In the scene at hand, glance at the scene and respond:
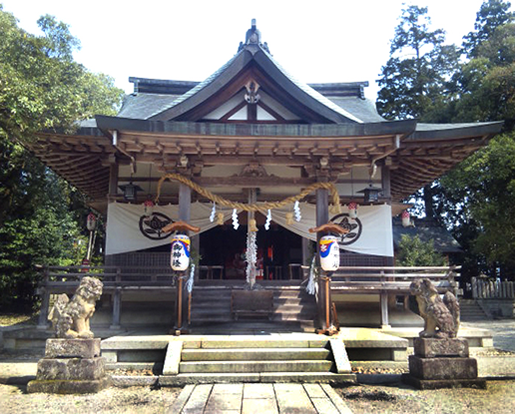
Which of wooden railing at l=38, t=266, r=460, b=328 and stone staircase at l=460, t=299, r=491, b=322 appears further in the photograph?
stone staircase at l=460, t=299, r=491, b=322

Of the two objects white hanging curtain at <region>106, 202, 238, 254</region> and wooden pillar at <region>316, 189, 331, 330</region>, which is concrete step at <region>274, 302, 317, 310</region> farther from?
white hanging curtain at <region>106, 202, 238, 254</region>

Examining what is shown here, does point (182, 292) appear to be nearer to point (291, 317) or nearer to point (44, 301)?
point (291, 317)

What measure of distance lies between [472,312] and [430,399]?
17994mm

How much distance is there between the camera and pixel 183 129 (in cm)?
873

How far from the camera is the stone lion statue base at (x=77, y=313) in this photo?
642cm

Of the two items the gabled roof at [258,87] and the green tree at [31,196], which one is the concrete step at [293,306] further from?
the green tree at [31,196]

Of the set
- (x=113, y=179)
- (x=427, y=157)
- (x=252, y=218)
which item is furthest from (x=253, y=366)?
(x=427, y=157)

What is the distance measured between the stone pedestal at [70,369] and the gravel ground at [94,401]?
0.12 metres

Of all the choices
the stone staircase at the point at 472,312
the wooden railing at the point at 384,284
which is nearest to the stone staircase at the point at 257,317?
the wooden railing at the point at 384,284

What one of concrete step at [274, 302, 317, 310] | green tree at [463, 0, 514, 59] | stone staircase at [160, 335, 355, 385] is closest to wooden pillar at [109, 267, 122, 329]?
stone staircase at [160, 335, 355, 385]

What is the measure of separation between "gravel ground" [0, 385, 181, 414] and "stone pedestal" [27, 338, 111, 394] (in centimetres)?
12

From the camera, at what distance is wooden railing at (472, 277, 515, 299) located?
71.7 ft

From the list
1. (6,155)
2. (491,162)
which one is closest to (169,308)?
(6,155)

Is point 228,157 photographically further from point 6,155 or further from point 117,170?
point 6,155
